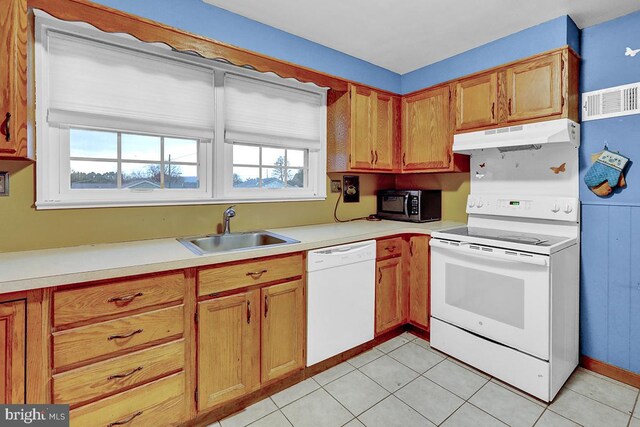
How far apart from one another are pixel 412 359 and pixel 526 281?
3.21 ft

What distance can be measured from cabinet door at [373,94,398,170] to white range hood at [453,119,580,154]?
595mm

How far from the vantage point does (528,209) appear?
7.58 feet

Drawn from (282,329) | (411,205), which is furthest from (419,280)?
(282,329)

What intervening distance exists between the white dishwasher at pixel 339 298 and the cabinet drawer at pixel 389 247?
84mm

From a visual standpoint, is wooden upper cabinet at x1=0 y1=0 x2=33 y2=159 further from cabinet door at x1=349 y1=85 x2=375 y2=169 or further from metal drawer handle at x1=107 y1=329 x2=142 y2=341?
cabinet door at x1=349 y1=85 x2=375 y2=169

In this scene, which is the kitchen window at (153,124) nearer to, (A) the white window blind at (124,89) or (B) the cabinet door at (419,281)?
(A) the white window blind at (124,89)

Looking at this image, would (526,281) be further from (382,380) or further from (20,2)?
(20,2)

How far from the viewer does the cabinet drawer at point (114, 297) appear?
127cm

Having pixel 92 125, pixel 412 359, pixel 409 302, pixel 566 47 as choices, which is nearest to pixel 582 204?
pixel 566 47

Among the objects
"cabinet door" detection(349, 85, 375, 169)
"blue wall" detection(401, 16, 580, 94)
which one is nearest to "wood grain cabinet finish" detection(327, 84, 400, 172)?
"cabinet door" detection(349, 85, 375, 169)

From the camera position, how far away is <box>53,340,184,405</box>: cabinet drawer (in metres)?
1.28

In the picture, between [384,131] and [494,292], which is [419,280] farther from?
[384,131]

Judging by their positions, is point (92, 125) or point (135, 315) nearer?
point (135, 315)

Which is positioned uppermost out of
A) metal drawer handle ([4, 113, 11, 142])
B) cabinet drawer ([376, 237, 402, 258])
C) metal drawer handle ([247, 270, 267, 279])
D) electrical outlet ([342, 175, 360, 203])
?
metal drawer handle ([4, 113, 11, 142])
